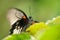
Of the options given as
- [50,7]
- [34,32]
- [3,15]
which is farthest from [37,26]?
[3,15]

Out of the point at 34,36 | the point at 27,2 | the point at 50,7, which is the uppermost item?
the point at 27,2

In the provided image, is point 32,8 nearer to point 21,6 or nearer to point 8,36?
point 21,6

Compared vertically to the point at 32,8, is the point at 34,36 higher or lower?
lower

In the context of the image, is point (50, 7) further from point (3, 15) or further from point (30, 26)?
point (3, 15)
